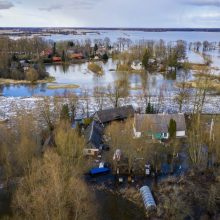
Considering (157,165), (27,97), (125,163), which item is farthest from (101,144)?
(27,97)

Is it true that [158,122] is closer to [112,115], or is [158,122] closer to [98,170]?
[112,115]

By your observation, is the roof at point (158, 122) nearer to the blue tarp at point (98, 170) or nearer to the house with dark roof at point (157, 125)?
the house with dark roof at point (157, 125)

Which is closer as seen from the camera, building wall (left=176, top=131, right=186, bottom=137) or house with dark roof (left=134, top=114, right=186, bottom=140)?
house with dark roof (left=134, top=114, right=186, bottom=140)

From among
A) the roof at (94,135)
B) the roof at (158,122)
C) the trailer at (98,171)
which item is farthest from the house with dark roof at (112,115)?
the trailer at (98,171)

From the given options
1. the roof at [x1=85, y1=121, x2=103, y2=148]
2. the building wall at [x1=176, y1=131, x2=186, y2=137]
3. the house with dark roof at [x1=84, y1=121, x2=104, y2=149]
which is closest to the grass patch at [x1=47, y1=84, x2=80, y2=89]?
the house with dark roof at [x1=84, y1=121, x2=104, y2=149]

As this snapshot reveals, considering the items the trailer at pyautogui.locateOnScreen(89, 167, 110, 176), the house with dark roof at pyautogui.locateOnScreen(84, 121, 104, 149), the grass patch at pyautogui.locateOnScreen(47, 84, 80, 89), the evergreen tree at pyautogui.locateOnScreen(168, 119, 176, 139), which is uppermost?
the evergreen tree at pyautogui.locateOnScreen(168, 119, 176, 139)

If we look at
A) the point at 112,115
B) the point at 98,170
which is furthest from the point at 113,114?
the point at 98,170

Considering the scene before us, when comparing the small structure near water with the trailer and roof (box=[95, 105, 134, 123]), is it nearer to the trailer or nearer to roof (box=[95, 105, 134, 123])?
the trailer
